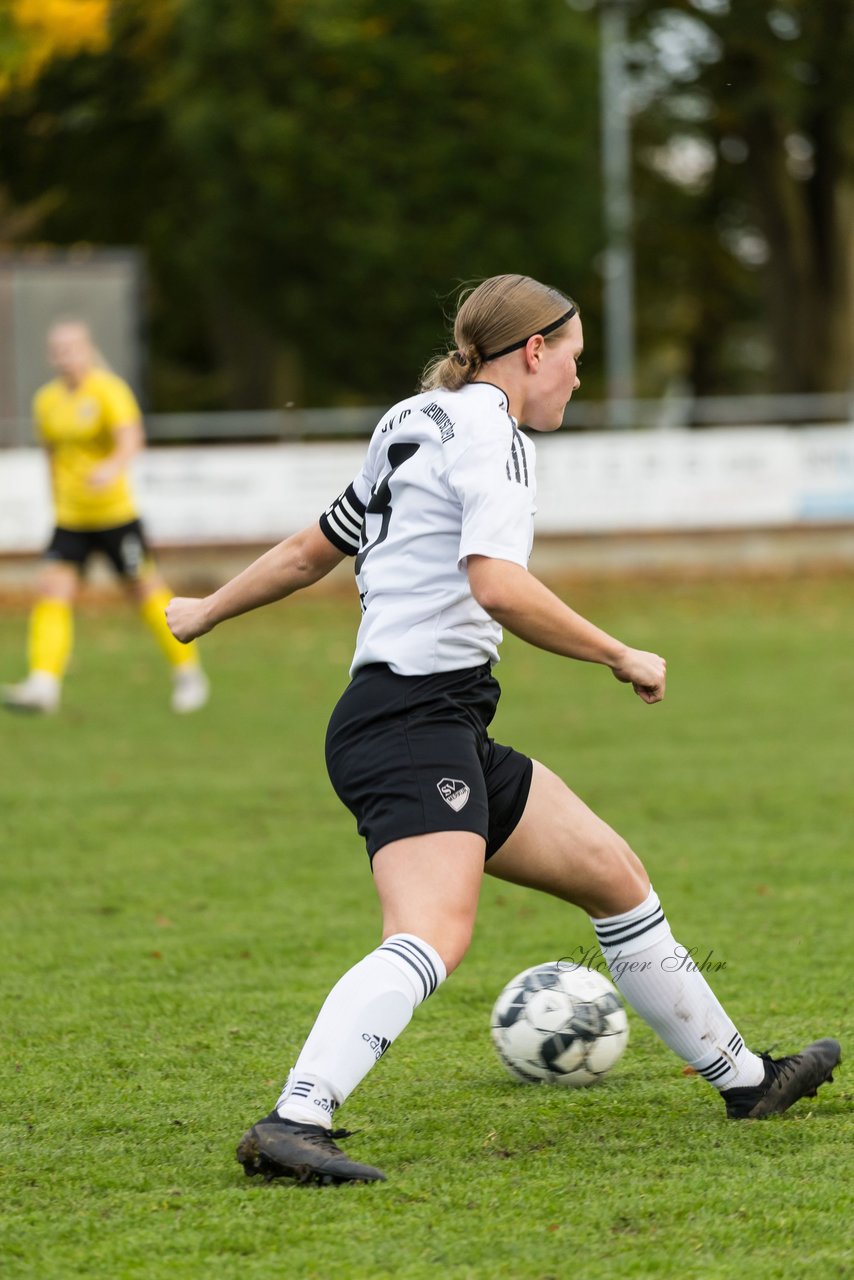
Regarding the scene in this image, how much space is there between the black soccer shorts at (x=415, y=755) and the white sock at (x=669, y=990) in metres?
0.44

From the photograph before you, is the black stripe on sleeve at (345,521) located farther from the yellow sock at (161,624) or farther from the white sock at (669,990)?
the yellow sock at (161,624)

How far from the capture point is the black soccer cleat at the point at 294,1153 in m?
3.62

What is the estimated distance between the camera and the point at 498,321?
155 inches

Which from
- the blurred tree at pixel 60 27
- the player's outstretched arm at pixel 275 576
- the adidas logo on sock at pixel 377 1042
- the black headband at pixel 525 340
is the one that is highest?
the blurred tree at pixel 60 27

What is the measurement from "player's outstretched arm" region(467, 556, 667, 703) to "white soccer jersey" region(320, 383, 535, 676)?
0.20 ft

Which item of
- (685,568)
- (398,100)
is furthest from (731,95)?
(685,568)

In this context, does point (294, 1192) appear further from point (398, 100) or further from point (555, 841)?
point (398, 100)

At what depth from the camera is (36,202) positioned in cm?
3173

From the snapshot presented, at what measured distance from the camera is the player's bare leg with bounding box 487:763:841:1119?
159 inches

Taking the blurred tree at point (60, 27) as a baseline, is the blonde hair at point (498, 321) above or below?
below

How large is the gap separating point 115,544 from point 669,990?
8054mm

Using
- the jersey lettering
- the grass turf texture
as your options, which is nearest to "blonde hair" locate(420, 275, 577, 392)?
the jersey lettering

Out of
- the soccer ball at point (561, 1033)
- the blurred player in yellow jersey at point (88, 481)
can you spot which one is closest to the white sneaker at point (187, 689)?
the blurred player in yellow jersey at point (88, 481)

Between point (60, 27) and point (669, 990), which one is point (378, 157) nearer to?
point (60, 27)
